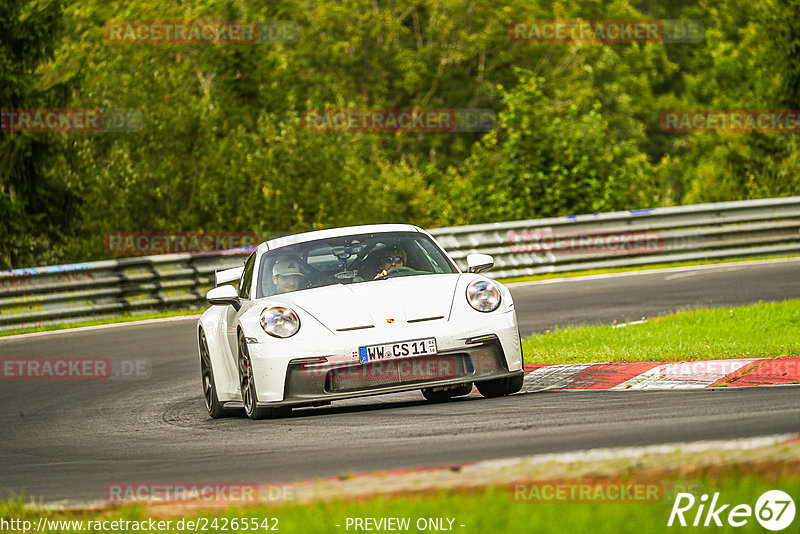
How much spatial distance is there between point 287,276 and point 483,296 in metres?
1.60

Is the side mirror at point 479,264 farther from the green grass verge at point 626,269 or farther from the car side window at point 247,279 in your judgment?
the green grass verge at point 626,269

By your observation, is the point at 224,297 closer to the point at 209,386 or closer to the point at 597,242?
the point at 209,386

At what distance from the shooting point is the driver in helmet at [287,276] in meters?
9.20

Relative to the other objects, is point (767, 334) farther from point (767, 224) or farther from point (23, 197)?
point (23, 197)

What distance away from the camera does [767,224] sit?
21172 millimetres

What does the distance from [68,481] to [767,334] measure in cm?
695

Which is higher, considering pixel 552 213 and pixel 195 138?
pixel 195 138

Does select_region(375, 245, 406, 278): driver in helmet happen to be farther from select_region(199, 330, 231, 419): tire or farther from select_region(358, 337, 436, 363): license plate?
select_region(199, 330, 231, 419): tire

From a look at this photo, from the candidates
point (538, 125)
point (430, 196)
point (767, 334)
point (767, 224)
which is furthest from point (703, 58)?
point (767, 334)

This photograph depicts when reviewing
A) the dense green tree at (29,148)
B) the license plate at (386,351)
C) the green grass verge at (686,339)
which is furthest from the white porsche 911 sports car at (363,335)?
the dense green tree at (29,148)

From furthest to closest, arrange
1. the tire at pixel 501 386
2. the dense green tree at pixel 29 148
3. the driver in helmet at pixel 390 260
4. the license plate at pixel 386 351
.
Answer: the dense green tree at pixel 29 148 < the driver in helmet at pixel 390 260 < the tire at pixel 501 386 < the license plate at pixel 386 351

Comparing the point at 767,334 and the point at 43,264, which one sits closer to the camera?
the point at 767,334

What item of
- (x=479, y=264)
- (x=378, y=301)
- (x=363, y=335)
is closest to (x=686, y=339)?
(x=479, y=264)

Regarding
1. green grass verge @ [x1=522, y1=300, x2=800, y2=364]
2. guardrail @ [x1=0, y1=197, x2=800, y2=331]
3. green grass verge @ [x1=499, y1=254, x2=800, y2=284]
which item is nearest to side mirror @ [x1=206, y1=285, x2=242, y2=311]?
green grass verge @ [x1=522, y1=300, x2=800, y2=364]
